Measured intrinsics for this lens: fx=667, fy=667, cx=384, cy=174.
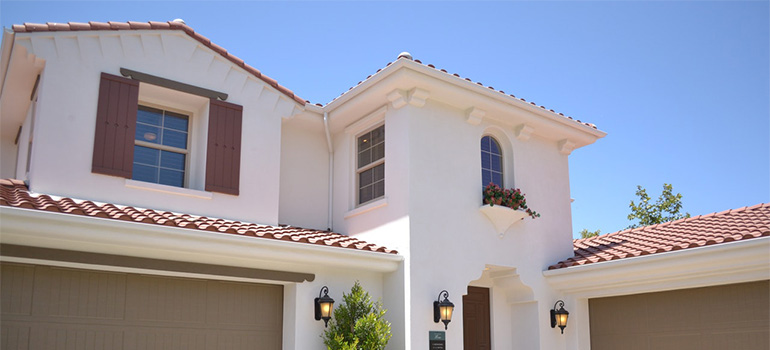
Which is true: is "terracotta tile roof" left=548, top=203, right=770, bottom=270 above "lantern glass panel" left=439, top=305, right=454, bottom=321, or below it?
above

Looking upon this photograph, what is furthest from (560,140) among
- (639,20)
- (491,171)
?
(639,20)

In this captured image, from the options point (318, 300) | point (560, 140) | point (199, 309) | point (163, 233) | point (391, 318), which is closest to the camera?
point (163, 233)

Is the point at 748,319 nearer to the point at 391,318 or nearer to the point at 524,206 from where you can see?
the point at 524,206

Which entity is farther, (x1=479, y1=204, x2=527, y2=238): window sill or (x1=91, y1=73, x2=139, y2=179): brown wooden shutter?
(x1=479, y1=204, x2=527, y2=238): window sill

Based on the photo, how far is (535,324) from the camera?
11.5m

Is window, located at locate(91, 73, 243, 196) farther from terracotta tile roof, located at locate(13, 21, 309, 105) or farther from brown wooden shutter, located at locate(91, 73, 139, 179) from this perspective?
terracotta tile roof, located at locate(13, 21, 309, 105)

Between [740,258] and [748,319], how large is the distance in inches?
43.6

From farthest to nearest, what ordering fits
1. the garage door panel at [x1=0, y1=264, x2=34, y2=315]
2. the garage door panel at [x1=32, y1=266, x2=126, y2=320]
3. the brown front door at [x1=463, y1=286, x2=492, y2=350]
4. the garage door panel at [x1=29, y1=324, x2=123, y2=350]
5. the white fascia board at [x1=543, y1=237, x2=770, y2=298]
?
the brown front door at [x1=463, y1=286, x2=492, y2=350] < the white fascia board at [x1=543, y1=237, x2=770, y2=298] < the garage door panel at [x1=32, y1=266, x2=126, y2=320] < the garage door panel at [x1=29, y1=324, x2=123, y2=350] < the garage door panel at [x1=0, y1=264, x2=34, y2=315]

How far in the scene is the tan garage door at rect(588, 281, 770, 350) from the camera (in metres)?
9.53

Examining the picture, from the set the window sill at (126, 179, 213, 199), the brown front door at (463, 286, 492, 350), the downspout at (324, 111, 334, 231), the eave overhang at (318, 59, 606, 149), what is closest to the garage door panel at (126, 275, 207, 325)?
the window sill at (126, 179, 213, 199)

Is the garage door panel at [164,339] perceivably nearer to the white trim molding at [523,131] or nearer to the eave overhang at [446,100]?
the eave overhang at [446,100]

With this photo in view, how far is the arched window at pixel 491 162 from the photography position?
38.7 ft

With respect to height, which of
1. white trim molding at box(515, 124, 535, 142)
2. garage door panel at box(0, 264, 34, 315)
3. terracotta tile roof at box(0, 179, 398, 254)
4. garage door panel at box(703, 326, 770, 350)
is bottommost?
garage door panel at box(703, 326, 770, 350)

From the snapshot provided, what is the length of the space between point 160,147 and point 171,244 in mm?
2665
